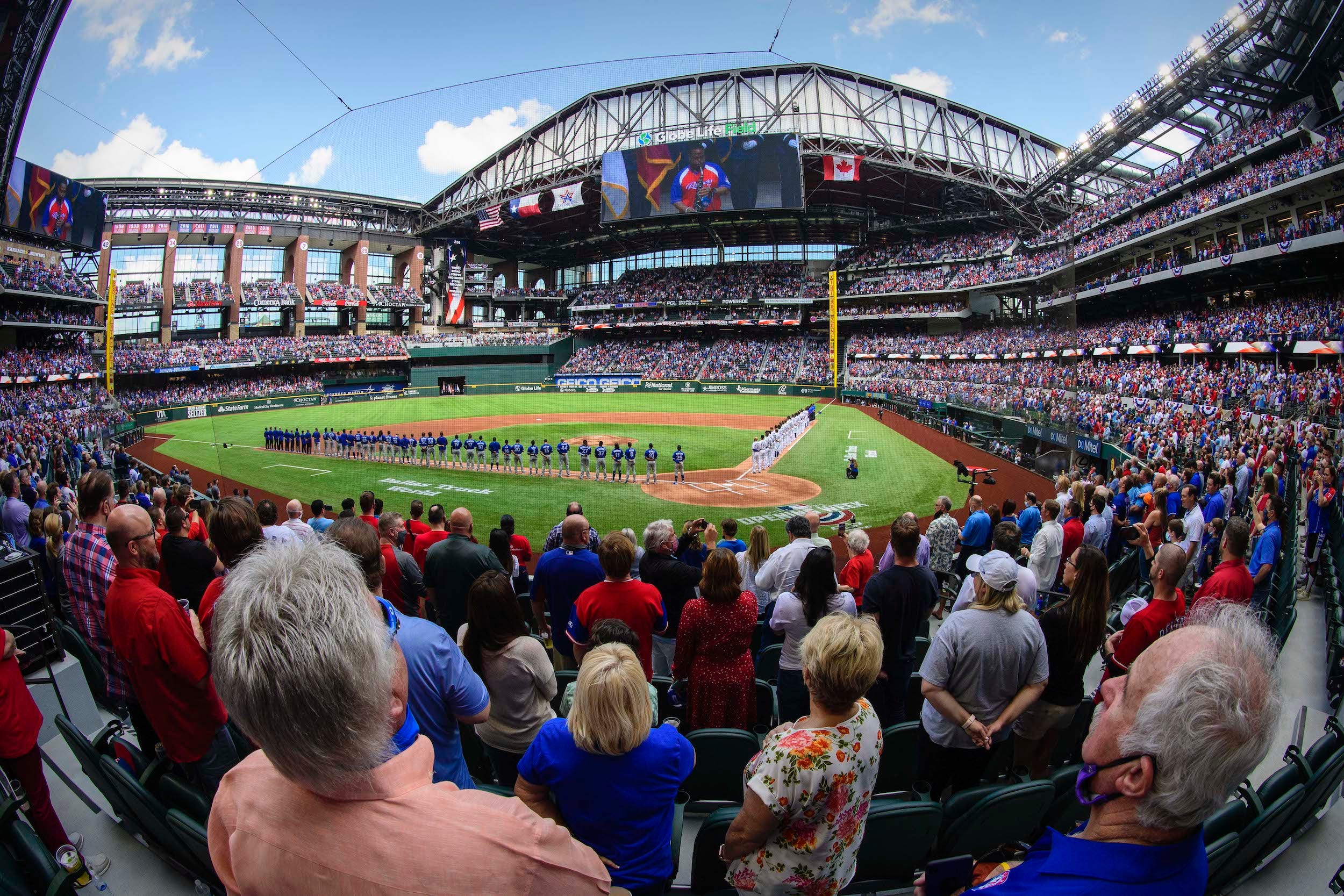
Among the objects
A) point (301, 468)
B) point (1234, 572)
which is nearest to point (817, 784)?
point (1234, 572)

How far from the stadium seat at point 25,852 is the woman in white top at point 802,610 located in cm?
402

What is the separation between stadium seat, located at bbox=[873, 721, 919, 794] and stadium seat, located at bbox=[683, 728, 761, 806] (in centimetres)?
95

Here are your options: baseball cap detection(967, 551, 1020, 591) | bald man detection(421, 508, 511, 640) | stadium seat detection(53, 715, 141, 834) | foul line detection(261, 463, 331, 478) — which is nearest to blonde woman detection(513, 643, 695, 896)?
baseball cap detection(967, 551, 1020, 591)

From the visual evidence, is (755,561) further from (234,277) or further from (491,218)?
(234,277)

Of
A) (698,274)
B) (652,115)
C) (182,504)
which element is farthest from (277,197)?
(182,504)

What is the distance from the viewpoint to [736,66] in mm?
51750

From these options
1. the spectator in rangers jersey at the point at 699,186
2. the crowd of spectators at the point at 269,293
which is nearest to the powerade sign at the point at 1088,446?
the spectator in rangers jersey at the point at 699,186

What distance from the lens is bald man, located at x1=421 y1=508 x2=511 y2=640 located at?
19.5 feet

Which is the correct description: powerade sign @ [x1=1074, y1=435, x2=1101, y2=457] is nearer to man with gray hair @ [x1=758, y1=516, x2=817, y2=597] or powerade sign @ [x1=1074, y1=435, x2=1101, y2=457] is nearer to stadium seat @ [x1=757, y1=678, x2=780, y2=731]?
man with gray hair @ [x1=758, y1=516, x2=817, y2=597]

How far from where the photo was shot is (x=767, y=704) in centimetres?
495

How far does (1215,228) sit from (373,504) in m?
40.0

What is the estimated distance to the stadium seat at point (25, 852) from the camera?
2.76 metres

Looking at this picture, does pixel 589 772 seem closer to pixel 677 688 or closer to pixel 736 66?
pixel 677 688

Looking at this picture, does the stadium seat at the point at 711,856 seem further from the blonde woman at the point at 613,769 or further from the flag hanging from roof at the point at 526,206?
the flag hanging from roof at the point at 526,206
